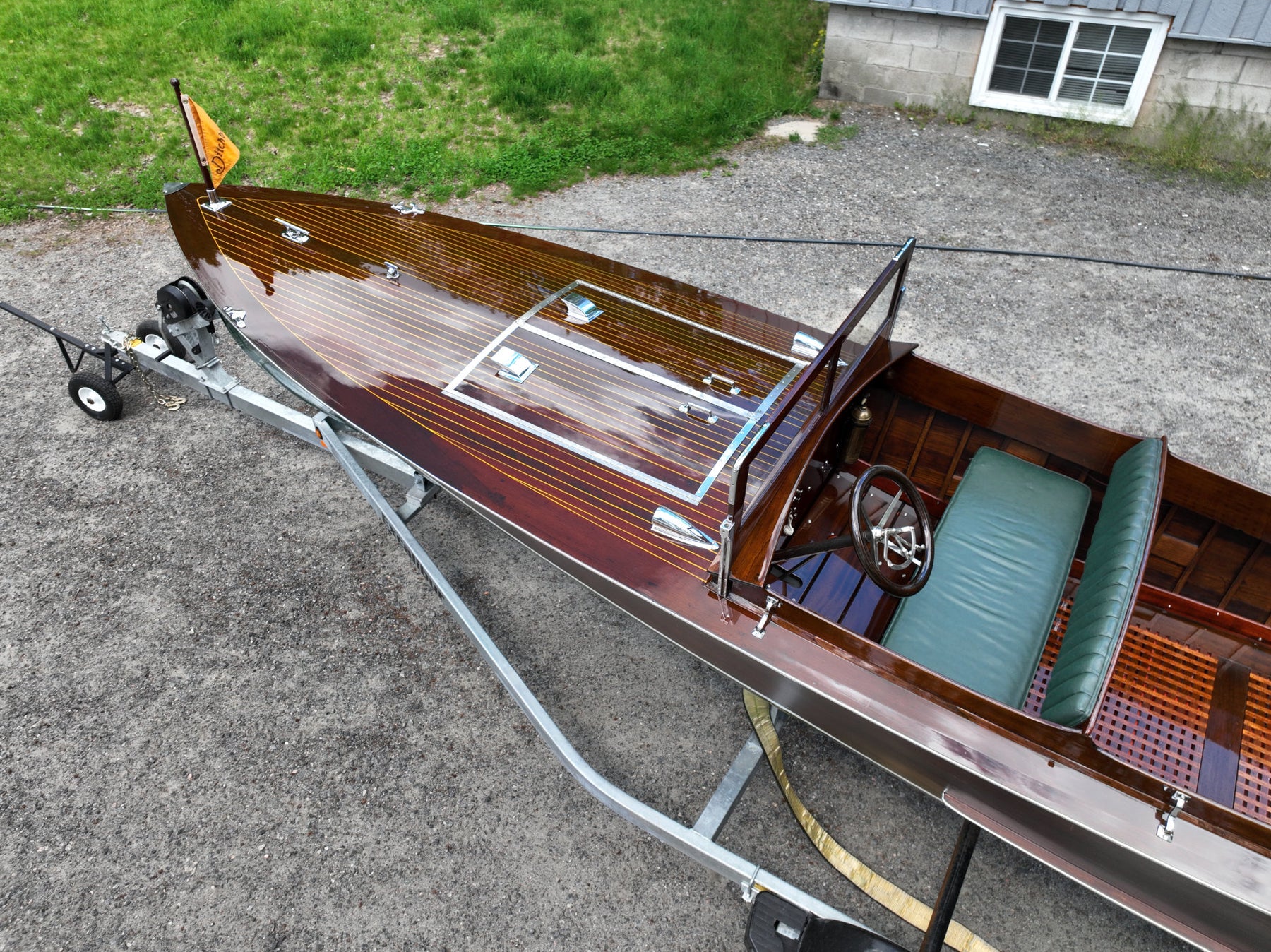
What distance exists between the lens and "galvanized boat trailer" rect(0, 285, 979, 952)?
2.28m

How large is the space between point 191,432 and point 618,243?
10.5 ft

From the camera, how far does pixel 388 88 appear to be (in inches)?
301

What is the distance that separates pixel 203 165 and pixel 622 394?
8.40ft

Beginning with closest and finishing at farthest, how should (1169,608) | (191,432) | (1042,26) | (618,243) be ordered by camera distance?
(1169,608)
(191,432)
(618,243)
(1042,26)

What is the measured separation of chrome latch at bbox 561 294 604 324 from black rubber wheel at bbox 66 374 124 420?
2.65 meters

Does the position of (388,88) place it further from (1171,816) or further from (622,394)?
(1171,816)

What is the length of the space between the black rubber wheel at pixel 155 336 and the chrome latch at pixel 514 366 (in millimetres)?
1699

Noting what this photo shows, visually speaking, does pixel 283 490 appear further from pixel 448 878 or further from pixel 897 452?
pixel 897 452

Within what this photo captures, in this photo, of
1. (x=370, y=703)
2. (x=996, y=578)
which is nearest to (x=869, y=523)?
(x=996, y=578)

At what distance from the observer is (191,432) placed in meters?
4.48

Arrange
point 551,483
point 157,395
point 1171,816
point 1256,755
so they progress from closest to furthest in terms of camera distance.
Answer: point 1171,816
point 1256,755
point 551,483
point 157,395

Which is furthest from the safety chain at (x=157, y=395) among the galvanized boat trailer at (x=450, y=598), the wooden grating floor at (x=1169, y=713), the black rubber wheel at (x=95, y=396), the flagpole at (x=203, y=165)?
the wooden grating floor at (x=1169, y=713)

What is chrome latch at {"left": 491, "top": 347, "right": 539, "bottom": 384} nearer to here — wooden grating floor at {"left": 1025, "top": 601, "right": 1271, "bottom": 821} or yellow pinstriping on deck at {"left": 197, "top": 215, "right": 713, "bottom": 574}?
yellow pinstriping on deck at {"left": 197, "top": 215, "right": 713, "bottom": 574}

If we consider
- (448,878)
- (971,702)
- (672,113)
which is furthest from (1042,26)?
(448,878)
